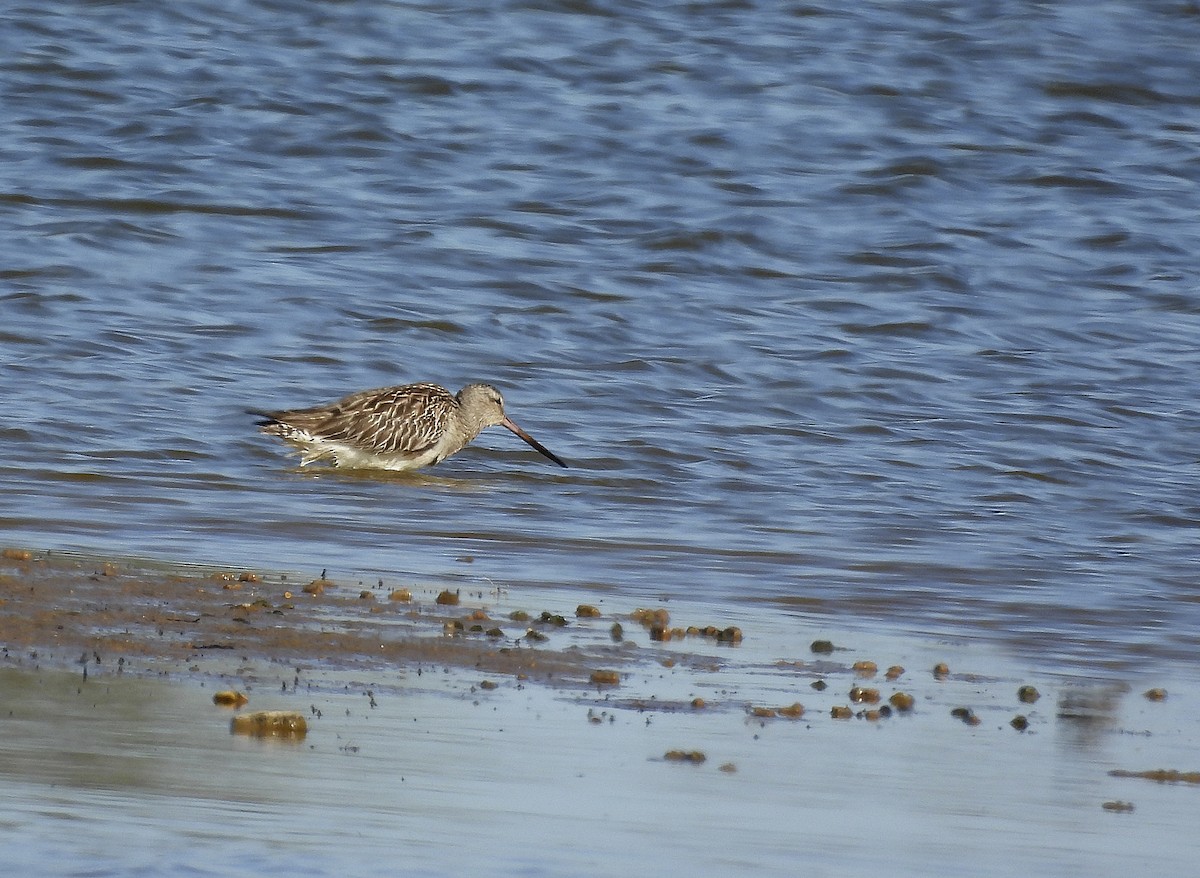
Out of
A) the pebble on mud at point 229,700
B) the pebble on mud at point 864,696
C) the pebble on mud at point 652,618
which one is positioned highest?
the pebble on mud at point 229,700

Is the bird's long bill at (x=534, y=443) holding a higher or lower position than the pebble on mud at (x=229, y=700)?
lower

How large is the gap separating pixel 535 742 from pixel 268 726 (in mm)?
638

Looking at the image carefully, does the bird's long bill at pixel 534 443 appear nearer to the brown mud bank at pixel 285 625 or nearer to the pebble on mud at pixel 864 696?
the brown mud bank at pixel 285 625

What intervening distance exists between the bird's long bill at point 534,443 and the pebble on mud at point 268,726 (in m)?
5.18

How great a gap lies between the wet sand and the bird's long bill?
3353 mm

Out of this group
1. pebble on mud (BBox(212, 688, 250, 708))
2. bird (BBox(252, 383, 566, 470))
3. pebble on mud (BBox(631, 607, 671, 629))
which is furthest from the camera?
bird (BBox(252, 383, 566, 470))

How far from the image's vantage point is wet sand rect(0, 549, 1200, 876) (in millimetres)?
4312

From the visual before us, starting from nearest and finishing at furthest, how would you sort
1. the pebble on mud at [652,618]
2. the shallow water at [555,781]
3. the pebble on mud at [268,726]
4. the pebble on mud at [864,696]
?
the shallow water at [555,781] < the pebble on mud at [268,726] < the pebble on mud at [864,696] < the pebble on mud at [652,618]

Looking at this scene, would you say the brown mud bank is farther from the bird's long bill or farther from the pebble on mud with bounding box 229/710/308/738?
the bird's long bill

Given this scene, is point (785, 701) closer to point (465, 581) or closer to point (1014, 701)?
point (1014, 701)

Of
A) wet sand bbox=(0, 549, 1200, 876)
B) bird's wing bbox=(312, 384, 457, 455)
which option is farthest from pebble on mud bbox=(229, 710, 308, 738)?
bird's wing bbox=(312, 384, 457, 455)

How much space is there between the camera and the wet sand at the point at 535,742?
14.1 feet

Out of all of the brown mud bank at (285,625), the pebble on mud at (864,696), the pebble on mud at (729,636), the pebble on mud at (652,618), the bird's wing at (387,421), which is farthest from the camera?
the bird's wing at (387,421)

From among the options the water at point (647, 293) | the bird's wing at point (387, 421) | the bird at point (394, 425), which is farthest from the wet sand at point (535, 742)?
the bird's wing at point (387, 421)
